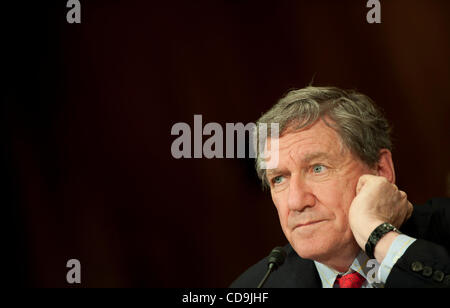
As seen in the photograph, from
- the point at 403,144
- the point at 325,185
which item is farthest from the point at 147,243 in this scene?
the point at 403,144

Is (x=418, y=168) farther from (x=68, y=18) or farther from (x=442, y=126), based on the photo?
(x=68, y=18)

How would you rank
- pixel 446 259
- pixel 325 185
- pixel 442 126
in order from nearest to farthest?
pixel 446 259 → pixel 325 185 → pixel 442 126

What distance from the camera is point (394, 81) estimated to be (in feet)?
8.67

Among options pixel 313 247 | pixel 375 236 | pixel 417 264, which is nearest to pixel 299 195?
pixel 313 247

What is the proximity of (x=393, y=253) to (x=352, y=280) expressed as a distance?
40cm

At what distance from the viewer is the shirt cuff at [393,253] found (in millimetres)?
1795

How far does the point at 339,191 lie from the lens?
6.92ft

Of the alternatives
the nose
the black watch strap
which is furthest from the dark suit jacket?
the nose

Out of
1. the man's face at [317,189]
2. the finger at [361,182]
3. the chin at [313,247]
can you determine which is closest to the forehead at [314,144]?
the man's face at [317,189]

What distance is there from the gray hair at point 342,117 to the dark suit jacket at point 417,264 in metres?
0.34

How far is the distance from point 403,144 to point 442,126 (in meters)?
0.22

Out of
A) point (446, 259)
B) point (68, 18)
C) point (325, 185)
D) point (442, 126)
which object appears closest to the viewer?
point (446, 259)

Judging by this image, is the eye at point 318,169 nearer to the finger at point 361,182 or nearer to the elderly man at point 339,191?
the elderly man at point 339,191

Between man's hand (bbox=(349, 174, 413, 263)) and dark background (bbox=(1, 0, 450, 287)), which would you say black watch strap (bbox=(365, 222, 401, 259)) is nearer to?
man's hand (bbox=(349, 174, 413, 263))
